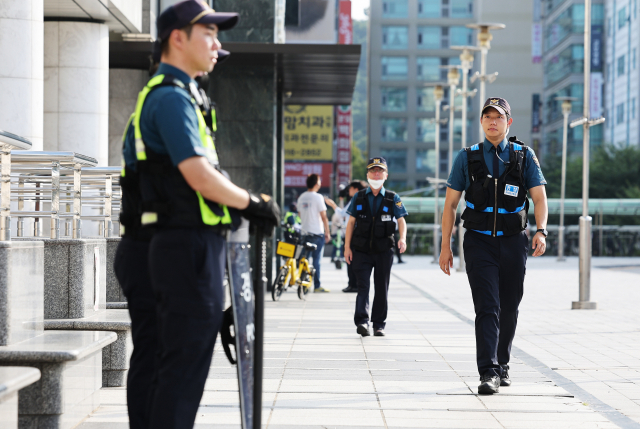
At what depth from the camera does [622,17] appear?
225ft

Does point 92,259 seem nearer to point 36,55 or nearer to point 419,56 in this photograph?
point 36,55

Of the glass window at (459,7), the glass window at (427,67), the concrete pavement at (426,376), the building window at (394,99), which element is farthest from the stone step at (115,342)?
the glass window at (459,7)

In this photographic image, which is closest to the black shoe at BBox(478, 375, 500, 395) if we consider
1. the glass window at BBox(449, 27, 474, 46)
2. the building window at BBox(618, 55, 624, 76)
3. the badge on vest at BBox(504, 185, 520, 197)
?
the badge on vest at BBox(504, 185, 520, 197)

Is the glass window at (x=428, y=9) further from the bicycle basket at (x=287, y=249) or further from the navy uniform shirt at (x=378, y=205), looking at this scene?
the navy uniform shirt at (x=378, y=205)

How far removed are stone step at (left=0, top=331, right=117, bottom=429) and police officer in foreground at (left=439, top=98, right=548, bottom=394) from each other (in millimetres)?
2704

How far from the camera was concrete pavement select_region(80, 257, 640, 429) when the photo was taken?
5477 millimetres

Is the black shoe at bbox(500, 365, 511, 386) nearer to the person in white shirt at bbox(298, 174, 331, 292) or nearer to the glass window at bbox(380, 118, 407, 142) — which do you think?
the person in white shirt at bbox(298, 174, 331, 292)

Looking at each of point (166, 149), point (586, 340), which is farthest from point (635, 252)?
point (166, 149)

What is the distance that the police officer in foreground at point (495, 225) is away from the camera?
643 centimetres

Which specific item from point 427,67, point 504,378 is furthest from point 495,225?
point 427,67

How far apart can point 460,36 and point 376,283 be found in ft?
299

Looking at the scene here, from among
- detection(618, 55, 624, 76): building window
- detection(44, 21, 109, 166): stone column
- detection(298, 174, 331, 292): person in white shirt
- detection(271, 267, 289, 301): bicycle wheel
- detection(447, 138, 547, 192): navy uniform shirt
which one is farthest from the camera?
detection(618, 55, 624, 76): building window

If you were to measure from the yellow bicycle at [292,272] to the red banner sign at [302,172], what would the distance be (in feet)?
135

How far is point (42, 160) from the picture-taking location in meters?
5.80
